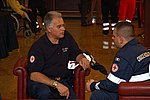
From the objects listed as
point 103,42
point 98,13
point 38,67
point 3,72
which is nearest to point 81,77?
point 38,67

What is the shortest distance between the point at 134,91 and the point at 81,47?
200 inches

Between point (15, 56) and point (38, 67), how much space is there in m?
3.79

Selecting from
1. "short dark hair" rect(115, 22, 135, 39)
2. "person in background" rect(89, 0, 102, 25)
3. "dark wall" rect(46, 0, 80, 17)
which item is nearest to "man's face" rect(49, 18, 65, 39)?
"short dark hair" rect(115, 22, 135, 39)

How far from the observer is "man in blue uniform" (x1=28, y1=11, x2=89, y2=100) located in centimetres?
→ 361

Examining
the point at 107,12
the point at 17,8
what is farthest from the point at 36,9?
the point at 107,12

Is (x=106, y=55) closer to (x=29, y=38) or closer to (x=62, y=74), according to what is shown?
(x=29, y=38)

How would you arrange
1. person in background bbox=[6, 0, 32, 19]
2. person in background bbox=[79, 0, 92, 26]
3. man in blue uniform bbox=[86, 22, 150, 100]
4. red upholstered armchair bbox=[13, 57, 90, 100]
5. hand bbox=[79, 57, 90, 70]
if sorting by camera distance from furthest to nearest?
person in background bbox=[79, 0, 92, 26] → person in background bbox=[6, 0, 32, 19] → hand bbox=[79, 57, 90, 70] → red upholstered armchair bbox=[13, 57, 90, 100] → man in blue uniform bbox=[86, 22, 150, 100]

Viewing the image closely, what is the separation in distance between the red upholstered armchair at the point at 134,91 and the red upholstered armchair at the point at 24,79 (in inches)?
29.0

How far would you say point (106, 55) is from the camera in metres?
7.46

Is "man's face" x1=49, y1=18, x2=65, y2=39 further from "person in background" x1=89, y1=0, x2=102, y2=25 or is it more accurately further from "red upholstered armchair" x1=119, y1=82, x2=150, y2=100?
"person in background" x1=89, y1=0, x2=102, y2=25

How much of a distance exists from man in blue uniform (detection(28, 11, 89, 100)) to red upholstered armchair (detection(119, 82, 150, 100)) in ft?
1.96

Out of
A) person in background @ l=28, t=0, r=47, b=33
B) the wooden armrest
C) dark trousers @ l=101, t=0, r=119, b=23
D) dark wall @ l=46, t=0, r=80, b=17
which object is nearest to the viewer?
the wooden armrest

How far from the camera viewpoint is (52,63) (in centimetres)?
379

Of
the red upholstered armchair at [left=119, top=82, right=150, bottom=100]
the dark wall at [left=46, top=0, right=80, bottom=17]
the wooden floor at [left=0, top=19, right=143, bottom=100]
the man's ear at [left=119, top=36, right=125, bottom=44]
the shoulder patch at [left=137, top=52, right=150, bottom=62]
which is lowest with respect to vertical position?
the wooden floor at [left=0, top=19, right=143, bottom=100]
